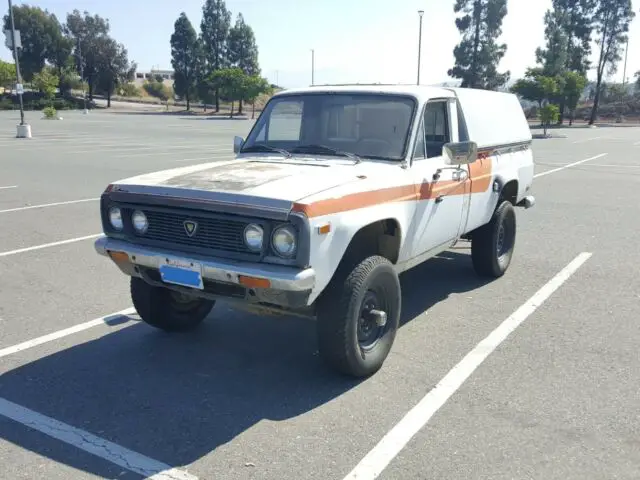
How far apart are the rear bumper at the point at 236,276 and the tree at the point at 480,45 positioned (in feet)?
173

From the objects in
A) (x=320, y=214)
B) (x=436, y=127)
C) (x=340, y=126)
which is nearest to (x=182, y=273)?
(x=320, y=214)

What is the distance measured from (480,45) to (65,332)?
180ft

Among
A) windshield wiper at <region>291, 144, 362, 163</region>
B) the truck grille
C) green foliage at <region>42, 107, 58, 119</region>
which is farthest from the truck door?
green foliage at <region>42, 107, 58, 119</region>

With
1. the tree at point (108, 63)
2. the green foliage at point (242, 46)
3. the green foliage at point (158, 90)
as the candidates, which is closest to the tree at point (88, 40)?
the tree at point (108, 63)

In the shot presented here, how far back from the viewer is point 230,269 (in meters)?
3.75

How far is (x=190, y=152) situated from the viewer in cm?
2205

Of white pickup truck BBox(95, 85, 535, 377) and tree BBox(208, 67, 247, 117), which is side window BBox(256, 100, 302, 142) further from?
tree BBox(208, 67, 247, 117)

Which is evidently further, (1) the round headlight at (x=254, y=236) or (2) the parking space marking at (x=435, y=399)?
(1) the round headlight at (x=254, y=236)

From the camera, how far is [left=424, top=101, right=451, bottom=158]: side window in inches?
205

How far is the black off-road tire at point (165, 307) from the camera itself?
489cm

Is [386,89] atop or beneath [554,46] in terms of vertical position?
beneath

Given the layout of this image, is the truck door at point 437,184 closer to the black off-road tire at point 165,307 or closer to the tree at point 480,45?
the black off-road tire at point 165,307

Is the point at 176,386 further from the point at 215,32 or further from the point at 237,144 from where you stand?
the point at 215,32

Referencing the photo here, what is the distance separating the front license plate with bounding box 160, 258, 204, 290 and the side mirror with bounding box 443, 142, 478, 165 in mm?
2145
